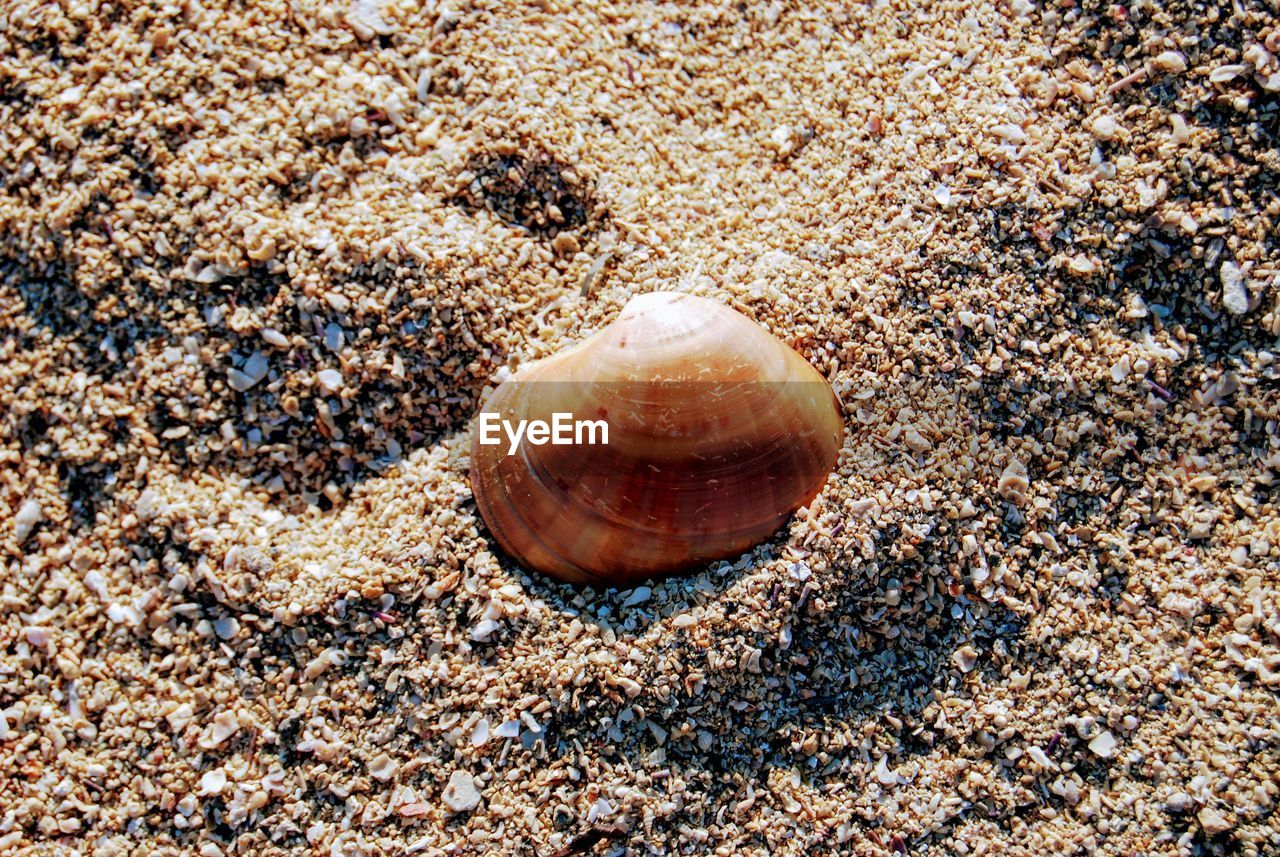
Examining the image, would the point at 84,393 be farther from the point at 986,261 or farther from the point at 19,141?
the point at 986,261

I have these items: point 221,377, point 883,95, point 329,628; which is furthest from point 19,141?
point 883,95

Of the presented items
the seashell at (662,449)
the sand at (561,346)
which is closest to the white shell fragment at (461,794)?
the sand at (561,346)

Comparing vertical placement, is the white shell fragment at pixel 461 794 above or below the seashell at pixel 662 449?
below

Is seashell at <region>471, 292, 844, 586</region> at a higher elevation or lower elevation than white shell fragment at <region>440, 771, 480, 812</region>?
higher

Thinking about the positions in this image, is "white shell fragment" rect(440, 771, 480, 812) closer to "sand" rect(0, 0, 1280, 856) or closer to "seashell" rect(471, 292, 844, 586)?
"sand" rect(0, 0, 1280, 856)

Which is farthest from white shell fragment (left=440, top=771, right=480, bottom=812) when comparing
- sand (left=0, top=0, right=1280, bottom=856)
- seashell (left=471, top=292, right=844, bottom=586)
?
seashell (left=471, top=292, right=844, bottom=586)

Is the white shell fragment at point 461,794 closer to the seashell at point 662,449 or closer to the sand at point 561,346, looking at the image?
the sand at point 561,346
